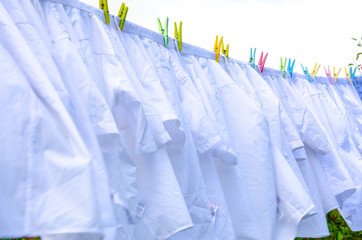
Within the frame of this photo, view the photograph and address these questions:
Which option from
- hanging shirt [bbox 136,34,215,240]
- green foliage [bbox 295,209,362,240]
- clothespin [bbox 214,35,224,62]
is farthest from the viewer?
green foliage [bbox 295,209,362,240]

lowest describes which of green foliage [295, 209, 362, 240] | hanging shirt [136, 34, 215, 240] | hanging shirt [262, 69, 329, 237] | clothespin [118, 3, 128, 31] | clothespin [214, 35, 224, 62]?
green foliage [295, 209, 362, 240]

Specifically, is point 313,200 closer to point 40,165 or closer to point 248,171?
point 248,171

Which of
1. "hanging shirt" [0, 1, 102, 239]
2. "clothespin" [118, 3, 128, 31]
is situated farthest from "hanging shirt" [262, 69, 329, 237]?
"hanging shirt" [0, 1, 102, 239]

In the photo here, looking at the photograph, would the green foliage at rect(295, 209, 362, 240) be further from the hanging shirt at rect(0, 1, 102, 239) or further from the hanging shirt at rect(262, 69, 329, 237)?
the hanging shirt at rect(0, 1, 102, 239)

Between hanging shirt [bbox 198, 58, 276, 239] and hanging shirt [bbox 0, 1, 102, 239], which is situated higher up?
hanging shirt [bbox 0, 1, 102, 239]

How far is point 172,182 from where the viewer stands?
0.84 metres

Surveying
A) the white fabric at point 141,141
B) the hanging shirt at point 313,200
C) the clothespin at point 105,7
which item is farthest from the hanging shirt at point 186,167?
the hanging shirt at point 313,200

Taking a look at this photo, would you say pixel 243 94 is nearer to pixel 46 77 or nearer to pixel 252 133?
pixel 252 133

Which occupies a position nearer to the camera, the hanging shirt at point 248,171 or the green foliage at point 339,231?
the hanging shirt at point 248,171

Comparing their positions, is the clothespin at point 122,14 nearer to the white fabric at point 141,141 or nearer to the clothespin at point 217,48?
the white fabric at point 141,141

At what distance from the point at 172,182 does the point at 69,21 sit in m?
0.43

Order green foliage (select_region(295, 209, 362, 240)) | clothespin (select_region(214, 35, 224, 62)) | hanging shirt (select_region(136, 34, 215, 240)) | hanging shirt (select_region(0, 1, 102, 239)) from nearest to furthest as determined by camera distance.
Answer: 1. hanging shirt (select_region(0, 1, 102, 239))
2. hanging shirt (select_region(136, 34, 215, 240))
3. clothespin (select_region(214, 35, 224, 62))
4. green foliage (select_region(295, 209, 362, 240))

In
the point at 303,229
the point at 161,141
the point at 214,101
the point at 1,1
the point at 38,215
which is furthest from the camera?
the point at 303,229

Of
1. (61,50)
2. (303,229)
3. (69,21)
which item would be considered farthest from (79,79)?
(303,229)
